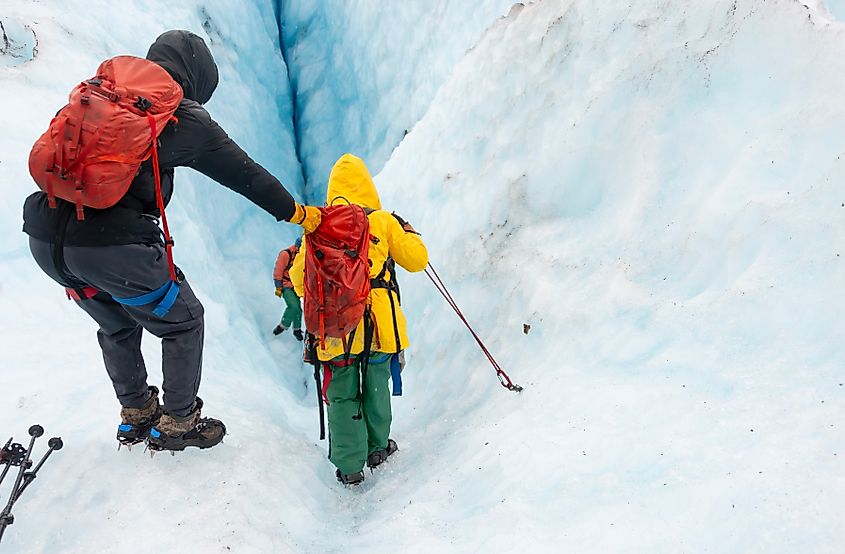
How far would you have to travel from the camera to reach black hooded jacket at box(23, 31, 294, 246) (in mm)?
1749

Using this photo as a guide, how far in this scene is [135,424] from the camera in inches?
87.0

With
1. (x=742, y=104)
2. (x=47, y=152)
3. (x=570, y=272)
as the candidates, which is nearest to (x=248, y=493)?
(x=47, y=152)

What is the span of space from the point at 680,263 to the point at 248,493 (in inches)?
75.5

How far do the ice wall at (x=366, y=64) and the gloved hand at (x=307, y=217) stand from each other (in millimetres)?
4585

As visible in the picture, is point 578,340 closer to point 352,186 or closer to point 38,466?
point 352,186

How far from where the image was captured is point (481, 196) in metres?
3.96

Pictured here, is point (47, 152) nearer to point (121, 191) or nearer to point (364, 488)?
point (121, 191)

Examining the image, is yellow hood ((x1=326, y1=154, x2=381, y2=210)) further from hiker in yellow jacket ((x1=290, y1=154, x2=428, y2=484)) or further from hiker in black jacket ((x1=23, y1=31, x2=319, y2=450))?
hiker in black jacket ((x1=23, y1=31, x2=319, y2=450))

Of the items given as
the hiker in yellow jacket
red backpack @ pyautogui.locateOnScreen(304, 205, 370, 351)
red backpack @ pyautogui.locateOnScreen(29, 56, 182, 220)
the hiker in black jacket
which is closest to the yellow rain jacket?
the hiker in yellow jacket

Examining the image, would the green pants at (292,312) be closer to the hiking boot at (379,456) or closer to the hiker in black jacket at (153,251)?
the hiking boot at (379,456)

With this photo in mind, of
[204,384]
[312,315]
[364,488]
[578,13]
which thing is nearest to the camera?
[312,315]

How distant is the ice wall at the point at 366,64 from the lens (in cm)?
665

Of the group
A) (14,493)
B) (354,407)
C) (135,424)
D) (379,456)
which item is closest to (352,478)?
(379,456)

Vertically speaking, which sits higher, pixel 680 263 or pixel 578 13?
pixel 578 13
